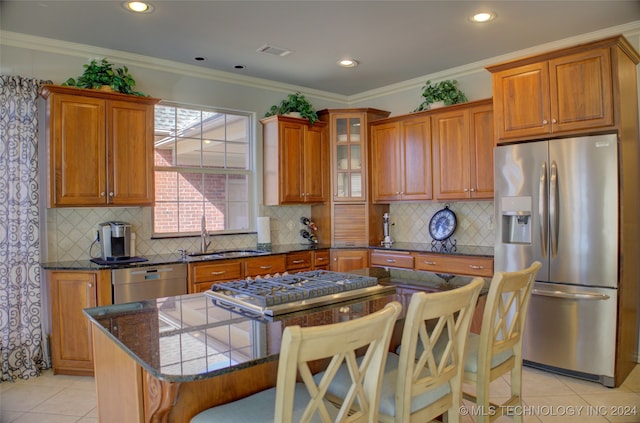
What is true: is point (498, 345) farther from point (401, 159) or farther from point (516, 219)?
point (401, 159)

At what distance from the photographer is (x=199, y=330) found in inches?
62.4

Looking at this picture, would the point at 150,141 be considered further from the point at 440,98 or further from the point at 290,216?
the point at 440,98

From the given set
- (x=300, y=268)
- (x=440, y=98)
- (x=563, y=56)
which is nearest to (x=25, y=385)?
(x=300, y=268)

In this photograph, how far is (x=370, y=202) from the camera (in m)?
5.12

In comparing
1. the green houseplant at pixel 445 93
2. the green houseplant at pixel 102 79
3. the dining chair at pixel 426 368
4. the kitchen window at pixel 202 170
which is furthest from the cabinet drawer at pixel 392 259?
the green houseplant at pixel 102 79

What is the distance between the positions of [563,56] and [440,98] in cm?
137

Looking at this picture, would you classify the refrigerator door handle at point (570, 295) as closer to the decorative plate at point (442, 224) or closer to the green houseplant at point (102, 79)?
the decorative plate at point (442, 224)

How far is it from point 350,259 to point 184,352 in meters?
3.62

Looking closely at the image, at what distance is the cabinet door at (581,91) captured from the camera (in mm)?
3119

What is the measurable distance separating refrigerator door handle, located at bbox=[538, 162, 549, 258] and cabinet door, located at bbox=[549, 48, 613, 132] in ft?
1.22

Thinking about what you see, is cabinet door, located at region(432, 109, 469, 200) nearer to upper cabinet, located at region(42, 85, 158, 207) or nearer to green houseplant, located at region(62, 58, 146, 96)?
upper cabinet, located at region(42, 85, 158, 207)

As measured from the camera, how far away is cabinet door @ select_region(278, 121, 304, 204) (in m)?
4.87

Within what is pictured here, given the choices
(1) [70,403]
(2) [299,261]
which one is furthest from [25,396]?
(2) [299,261]

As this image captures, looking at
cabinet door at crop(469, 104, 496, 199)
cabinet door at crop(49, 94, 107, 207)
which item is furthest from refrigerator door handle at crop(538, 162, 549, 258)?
cabinet door at crop(49, 94, 107, 207)
